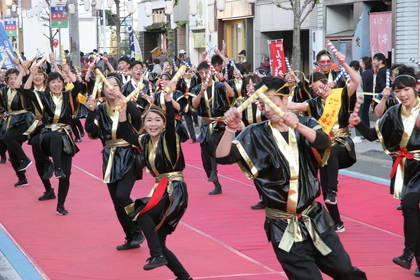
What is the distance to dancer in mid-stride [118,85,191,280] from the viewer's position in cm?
623

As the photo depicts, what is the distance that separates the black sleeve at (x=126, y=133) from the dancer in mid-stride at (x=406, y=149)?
235cm

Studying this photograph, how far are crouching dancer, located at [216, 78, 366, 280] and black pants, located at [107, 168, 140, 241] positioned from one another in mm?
2617

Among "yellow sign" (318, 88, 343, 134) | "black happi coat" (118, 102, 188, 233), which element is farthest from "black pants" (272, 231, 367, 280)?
"black happi coat" (118, 102, 188, 233)

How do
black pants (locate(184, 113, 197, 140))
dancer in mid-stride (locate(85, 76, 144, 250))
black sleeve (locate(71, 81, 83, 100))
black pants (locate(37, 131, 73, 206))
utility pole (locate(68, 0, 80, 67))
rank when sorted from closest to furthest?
dancer in mid-stride (locate(85, 76, 144, 250)) → black pants (locate(37, 131, 73, 206)) → black sleeve (locate(71, 81, 83, 100)) → black pants (locate(184, 113, 197, 140)) → utility pole (locate(68, 0, 80, 67))

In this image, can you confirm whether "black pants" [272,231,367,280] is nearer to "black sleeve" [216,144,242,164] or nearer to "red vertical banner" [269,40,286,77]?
"black sleeve" [216,144,242,164]

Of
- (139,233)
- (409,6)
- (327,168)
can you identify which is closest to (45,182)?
(139,233)

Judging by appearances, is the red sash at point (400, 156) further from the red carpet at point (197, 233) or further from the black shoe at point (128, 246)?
the black shoe at point (128, 246)

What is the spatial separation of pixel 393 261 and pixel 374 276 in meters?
0.24

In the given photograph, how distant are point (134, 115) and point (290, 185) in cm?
323

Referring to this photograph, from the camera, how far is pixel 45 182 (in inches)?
410

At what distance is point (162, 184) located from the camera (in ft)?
21.1

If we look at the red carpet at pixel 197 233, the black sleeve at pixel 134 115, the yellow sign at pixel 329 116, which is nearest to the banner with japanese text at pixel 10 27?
the red carpet at pixel 197 233

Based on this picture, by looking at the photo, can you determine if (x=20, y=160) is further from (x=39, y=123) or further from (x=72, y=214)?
(x=72, y=214)

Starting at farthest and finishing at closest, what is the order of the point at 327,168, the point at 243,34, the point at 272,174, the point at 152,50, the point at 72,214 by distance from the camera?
1. the point at 152,50
2. the point at 243,34
3. the point at 72,214
4. the point at 327,168
5. the point at 272,174
